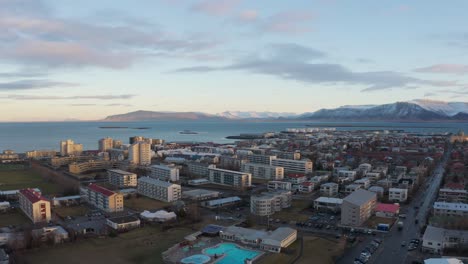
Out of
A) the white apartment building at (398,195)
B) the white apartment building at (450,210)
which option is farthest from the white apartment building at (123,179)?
the white apartment building at (450,210)

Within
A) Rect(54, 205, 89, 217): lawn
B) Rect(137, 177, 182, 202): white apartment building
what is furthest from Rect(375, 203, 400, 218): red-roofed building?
Rect(54, 205, 89, 217): lawn

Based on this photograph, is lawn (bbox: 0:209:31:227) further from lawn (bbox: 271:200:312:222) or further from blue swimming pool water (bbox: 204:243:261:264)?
lawn (bbox: 271:200:312:222)

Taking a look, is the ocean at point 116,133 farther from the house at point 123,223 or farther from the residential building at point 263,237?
the residential building at point 263,237

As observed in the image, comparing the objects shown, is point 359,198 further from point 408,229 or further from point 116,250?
point 116,250

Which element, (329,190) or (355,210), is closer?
(355,210)

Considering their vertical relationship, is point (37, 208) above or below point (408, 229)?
above

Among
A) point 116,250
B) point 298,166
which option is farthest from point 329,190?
point 116,250

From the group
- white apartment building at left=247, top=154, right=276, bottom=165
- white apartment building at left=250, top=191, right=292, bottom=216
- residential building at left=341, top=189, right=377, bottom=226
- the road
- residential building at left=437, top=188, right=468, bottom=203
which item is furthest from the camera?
white apartment building at left=247, top=154, right=276, bottom=165

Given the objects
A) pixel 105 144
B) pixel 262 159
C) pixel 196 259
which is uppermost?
pixel 105 144
